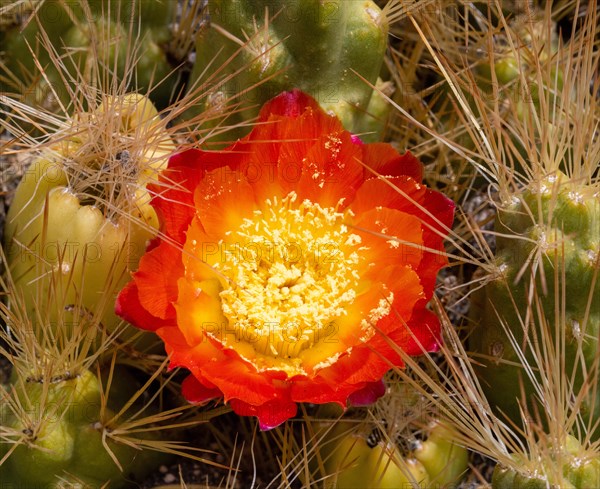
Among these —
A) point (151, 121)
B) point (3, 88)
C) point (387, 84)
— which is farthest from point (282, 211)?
point (3, 88)

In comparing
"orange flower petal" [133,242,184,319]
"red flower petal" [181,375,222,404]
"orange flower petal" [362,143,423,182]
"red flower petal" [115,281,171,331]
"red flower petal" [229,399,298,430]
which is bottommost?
"red flower petal" [181,375,222,404]

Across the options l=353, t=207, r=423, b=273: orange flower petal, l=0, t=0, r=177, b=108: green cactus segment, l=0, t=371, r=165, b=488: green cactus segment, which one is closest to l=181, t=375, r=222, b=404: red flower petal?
l=0, t=371, r=165, b=488: green cactus segment

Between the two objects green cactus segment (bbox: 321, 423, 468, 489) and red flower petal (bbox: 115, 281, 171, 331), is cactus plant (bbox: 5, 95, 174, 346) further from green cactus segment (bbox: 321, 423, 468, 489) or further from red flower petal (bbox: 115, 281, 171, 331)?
green cactus segment (bbox: 321, 423, 468, 489)

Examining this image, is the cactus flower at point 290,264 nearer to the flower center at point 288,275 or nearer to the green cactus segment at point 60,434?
the flower center at point 288,275

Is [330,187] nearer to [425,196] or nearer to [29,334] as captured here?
[425,196]

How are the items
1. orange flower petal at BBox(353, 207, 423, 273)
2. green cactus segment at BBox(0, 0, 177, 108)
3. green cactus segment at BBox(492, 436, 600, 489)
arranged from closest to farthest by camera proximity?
green cactus segment at BBox(492, 436, 600, 489), orange flower petal at BBox(353, 207, 423, 273), green cactus segment at BBox(0, 0, 177, 108)

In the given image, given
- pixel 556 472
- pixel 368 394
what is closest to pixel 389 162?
pixel 368 394

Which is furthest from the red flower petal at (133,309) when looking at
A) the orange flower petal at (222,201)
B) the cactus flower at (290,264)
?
the orange flower petal at (222,201)
